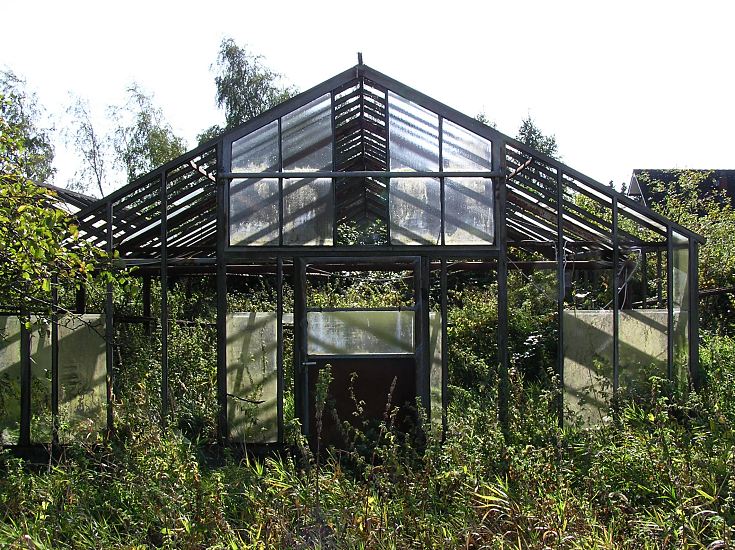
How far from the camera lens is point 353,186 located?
32.8 feet

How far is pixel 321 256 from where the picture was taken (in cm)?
762

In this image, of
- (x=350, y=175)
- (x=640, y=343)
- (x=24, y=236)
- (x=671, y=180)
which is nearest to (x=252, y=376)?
(x=350, y=175)

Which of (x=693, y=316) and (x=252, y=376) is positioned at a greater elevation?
(x=693, y=316)

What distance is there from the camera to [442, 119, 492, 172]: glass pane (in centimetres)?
764

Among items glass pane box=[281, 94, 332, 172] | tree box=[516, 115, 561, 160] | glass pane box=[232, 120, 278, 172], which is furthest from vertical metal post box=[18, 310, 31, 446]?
tree box=[516, 115, 561, 160]

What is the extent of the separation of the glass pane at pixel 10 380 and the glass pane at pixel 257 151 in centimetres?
265

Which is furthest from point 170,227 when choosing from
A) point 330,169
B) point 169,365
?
point 330,169

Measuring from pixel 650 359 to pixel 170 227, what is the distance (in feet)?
16.7

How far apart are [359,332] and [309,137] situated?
1.92 metres

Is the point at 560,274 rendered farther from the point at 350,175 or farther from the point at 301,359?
the point at 301,359

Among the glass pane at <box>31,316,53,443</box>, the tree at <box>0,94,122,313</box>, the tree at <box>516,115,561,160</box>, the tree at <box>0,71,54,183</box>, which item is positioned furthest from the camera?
→ the tree at <box>516,115,561,160</box>

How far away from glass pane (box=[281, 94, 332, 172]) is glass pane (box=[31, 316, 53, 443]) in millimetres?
2875

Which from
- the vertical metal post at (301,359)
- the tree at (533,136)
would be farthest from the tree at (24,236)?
the tree at (533,136)

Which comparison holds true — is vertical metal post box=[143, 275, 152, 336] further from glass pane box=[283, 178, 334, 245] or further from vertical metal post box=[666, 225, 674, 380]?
vertical metal post box=[666, 225, 674, 380]
